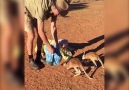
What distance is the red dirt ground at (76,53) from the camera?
3.81 m

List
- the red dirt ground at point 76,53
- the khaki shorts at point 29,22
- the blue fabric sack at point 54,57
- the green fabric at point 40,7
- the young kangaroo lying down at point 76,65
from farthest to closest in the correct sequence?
1. the blue fabric sack at point 54,57
2. the khaki shorts at point 29,22
3. the green fabric at point 40,7
4. the young kangaroo lying down at point 76,65
5. the red dirt ground at point 76,53

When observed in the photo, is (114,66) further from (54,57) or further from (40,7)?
(54,57)

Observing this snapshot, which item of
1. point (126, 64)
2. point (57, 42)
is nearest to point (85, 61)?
point (57, 42)

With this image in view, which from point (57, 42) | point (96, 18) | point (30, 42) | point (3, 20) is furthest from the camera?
point (96, 18)

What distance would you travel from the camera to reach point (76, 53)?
16.6 feet

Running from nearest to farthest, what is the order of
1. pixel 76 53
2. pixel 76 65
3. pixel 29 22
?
pixel 76 65 < pixel 29 22 < pixel 76 53

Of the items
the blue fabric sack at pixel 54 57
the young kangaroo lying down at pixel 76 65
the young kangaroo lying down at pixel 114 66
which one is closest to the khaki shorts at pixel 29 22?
the blue fabric sack at pixel 54 57

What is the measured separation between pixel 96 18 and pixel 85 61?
3.72 meters

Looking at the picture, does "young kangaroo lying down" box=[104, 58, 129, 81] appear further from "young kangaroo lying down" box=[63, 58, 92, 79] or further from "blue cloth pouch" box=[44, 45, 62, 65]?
"blue cloth pouch" box=[44, 45, 62, 65]

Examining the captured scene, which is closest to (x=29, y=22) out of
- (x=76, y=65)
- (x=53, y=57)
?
(x=53, y=57)

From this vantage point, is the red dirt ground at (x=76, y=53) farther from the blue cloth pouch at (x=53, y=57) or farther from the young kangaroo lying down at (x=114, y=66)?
the young kangaroo lying down at (x=114, y=66)

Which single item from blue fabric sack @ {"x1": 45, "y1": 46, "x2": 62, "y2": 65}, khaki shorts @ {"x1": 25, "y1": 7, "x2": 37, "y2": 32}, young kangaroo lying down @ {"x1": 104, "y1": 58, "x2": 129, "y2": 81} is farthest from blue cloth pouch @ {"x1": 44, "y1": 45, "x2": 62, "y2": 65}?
young kangaroo lying down @ {"x1": 104, "y1": 58, "x2": 129, "y2": 81}

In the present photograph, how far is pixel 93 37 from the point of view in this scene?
5953mm

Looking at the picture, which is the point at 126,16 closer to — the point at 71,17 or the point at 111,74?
the point at 111,74
